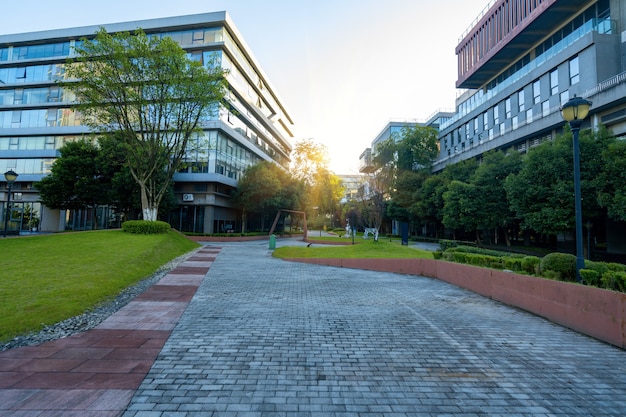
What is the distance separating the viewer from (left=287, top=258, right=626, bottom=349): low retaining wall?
545 centimetres

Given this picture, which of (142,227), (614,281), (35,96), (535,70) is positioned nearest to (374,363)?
(614,281)

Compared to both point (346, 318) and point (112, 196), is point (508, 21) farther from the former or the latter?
point (112, 196)

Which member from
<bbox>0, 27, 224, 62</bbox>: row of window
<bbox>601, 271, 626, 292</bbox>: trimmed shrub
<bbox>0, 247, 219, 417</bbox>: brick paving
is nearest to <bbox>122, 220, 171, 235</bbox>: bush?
<bbox>0, 247, 219, 417</bbox>: brick paving

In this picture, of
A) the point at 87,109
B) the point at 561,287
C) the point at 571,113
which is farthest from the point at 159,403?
the point at 87,109

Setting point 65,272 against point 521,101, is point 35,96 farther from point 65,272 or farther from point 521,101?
point 521,101

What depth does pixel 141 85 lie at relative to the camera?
2041 centimetres

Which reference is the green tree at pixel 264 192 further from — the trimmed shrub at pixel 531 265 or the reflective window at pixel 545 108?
the trimmed shrub at pixel 531 265

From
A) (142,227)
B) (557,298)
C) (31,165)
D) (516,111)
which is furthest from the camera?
(31,165)

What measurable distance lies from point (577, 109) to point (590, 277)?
384 cm

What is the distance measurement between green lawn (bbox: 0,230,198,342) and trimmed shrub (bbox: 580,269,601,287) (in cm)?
1032

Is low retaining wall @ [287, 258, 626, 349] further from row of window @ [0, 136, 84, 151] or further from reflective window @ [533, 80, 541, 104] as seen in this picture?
row of window @ [0, 136, 84, 151]

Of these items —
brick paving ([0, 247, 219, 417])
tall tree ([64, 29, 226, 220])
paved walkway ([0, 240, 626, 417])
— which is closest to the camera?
brick paving ([0, 247, 219, 417])

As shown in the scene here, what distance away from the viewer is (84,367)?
4215 mm

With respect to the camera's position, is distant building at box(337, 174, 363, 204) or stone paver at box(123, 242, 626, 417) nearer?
stone paver at box(123, 242, 626, 417)
